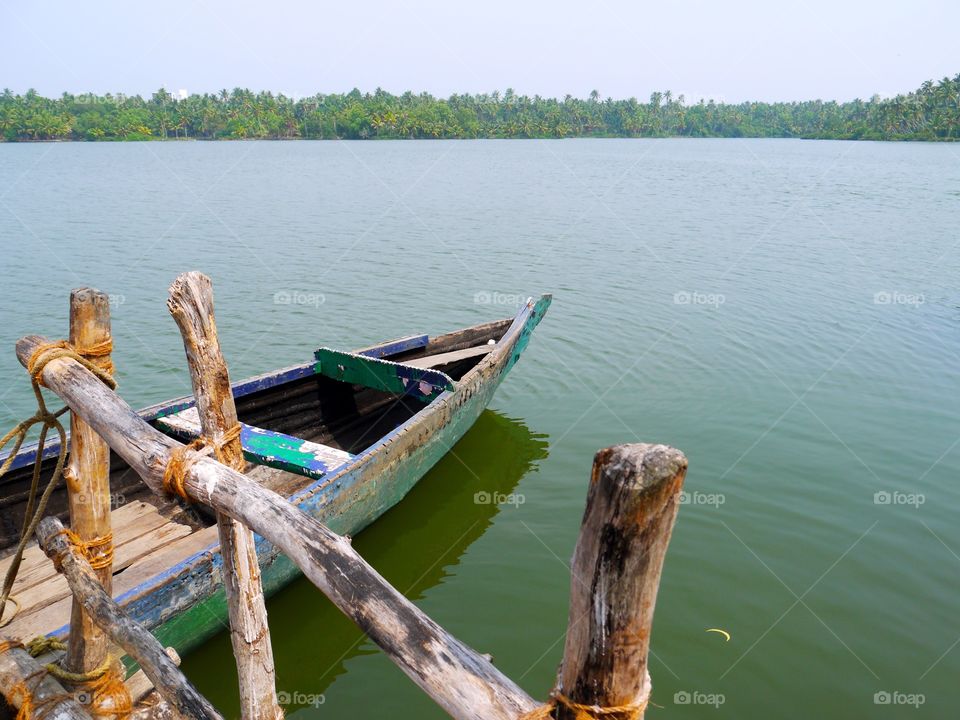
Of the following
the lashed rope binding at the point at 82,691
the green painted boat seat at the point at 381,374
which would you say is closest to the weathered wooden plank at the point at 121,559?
the lashed rope binding at the point at 82,691

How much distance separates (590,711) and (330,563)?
0.87m

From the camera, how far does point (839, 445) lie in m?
8.11

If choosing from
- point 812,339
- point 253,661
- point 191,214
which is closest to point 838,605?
point 253,661

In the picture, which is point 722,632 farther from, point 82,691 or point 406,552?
point 82,691

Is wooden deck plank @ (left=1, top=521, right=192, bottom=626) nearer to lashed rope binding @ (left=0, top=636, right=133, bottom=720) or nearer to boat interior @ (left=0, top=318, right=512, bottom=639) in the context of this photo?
boat interior @ (left=0, top=318, right=512, bottom=639)

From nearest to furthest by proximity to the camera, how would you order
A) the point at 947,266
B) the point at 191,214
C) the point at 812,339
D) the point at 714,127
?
1. the point at 812,339
2. the point at 947,266
3. the point at 191,214
4. the point at 714,127

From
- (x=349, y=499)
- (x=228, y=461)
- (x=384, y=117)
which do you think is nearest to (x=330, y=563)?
→ (x=228, y=461)

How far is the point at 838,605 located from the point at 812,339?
675 cm

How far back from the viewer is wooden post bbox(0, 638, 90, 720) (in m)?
2.96

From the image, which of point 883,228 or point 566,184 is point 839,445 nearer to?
point 883,228

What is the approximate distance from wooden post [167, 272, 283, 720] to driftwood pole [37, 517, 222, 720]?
0.75 ft

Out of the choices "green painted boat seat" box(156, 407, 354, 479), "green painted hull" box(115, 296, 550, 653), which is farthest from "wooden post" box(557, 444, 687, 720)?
"green painted boat seat" box(156, 407, 354, 479)

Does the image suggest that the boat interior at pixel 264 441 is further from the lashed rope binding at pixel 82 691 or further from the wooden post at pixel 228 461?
the lashed rope binding at pixel 82 691

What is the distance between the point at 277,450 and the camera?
228 inches
